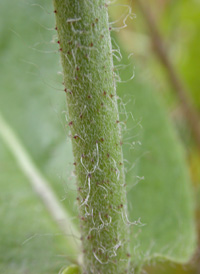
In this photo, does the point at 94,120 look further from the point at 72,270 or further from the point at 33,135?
the point at 33,135

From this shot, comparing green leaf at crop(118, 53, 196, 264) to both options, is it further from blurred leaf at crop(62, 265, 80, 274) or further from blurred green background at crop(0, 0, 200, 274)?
blurred leaf at crop(62, 265, 80, 274)

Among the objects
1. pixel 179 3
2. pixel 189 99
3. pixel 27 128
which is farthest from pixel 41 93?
pixel 179 3

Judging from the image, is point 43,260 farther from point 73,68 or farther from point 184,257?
point 73,68

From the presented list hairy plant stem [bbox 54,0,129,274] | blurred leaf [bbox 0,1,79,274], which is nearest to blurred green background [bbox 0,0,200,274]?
blurred leaf [bbox 0,1,79,274]

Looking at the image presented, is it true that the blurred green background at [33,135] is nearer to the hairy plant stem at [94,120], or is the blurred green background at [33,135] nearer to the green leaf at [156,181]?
the green leaf at [156,181]

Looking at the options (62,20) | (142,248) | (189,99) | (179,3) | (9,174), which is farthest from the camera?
(179,3)

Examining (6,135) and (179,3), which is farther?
(179,3)
